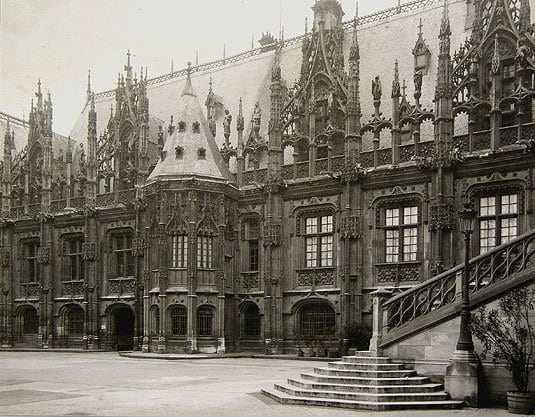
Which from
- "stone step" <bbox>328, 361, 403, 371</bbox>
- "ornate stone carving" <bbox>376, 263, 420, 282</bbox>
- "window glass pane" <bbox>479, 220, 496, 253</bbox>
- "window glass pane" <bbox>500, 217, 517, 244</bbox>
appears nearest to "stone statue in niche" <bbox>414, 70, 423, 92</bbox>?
"window glass pane" <bbox>479, 220, 496, 253</bbox>

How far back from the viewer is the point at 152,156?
40.4 meters

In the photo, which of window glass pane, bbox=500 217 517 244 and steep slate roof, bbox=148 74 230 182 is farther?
steep slate roof, bbox=148 74 230 182

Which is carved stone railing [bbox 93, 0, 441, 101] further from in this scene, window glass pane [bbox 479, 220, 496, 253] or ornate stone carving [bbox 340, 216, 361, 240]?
window glass pane [bbox 479, 220, 496, 253]

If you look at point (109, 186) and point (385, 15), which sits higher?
point (385, 15)

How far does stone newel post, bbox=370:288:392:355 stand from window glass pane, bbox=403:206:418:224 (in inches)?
456

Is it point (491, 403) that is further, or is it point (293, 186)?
point (293, 186)

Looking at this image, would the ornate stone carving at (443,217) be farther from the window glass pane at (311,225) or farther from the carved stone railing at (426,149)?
the window glass pane at (311,225)

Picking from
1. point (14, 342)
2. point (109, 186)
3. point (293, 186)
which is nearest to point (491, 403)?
point (293, 186)

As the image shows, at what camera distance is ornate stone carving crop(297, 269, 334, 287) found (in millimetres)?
32438

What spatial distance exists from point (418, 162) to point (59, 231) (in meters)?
22.9

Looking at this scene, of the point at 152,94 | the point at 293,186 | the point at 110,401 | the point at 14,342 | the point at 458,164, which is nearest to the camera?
the point at 110,401

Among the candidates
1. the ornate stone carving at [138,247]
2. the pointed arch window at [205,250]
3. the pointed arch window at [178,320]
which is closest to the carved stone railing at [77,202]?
the ornate stone carving at [138,247]

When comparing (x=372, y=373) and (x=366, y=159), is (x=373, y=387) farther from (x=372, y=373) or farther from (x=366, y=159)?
(x=366, y=159)

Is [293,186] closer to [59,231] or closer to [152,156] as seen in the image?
[152,156]
